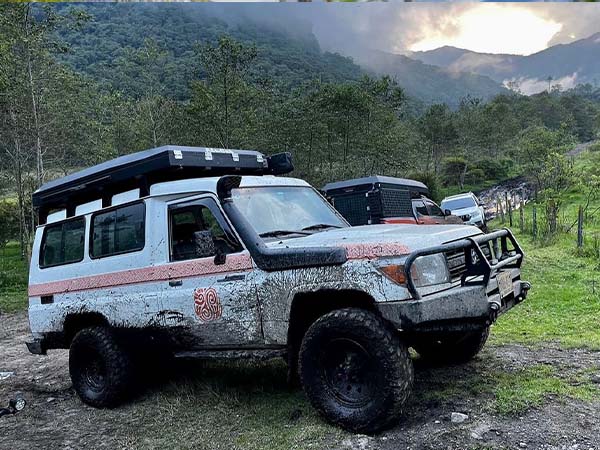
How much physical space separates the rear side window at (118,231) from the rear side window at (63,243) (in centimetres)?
24

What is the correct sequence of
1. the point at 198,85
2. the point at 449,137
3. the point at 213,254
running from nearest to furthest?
the point at 213,254
the point at 198,85
the point at 449,137

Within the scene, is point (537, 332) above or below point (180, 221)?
below

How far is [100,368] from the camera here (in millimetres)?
5457

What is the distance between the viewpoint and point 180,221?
5027 millimetres

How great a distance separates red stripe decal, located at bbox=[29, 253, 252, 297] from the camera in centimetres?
448

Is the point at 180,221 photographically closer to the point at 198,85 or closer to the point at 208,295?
the point at 208,295

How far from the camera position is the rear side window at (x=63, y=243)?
19.0 ft

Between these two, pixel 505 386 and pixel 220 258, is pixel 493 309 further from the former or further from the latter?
pixel 220 258

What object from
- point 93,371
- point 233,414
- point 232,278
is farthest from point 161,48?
point 233,414

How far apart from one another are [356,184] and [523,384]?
8.21 meters

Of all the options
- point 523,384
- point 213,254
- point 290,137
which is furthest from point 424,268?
point 290,137

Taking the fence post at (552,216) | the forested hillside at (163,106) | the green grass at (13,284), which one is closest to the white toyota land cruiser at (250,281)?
the green grass at (13,284)

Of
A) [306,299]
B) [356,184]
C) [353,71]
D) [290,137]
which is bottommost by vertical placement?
[306,299]

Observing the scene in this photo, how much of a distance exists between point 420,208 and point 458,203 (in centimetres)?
726
